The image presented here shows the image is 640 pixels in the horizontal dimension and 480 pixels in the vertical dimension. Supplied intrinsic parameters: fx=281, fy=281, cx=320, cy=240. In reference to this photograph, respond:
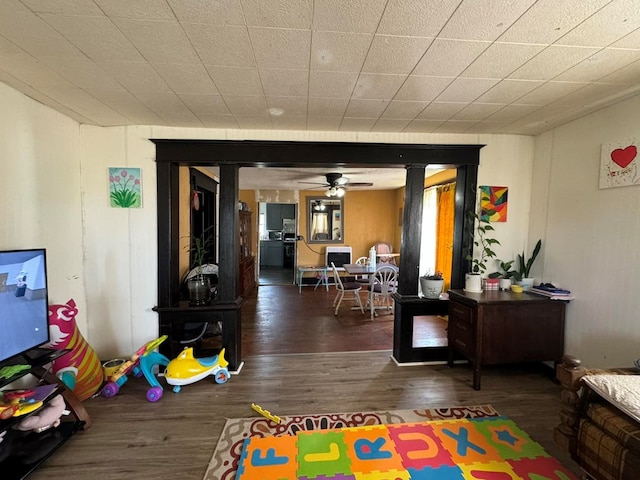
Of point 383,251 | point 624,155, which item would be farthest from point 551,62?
point 383,251

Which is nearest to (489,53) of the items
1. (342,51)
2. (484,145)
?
(342,51)

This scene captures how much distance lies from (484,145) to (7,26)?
3.34 meters

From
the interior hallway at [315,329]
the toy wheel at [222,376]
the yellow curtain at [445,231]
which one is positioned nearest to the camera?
the toy wheel at [222,376]

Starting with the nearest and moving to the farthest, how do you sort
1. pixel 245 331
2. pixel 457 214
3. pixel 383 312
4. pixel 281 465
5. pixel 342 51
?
pixel 342 51 → pixel 281 465 → pixel 457 214 → pixel 245 331 → pixel 383 312

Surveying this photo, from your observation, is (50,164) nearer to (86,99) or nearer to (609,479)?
(86,99)

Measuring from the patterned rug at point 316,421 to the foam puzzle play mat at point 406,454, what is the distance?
1.9 inches

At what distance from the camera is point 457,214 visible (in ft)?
9.28

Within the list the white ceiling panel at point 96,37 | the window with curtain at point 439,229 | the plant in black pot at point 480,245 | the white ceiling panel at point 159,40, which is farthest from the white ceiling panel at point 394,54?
the window with curtain at point 439,229

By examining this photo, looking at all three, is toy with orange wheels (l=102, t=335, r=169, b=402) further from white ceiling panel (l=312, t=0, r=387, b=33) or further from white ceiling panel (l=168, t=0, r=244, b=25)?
white ceiling panel (l=312, t=0, r=387, b=33)

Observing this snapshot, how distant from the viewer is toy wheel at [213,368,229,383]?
2402mm

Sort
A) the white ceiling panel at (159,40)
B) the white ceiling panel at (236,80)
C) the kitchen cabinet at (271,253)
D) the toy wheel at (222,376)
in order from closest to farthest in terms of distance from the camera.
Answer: the white ceiling panel at (159,40), the white ceiling panel at (236,80), the toy wheel at (222,376), the kitchen cabinet at (271,253)

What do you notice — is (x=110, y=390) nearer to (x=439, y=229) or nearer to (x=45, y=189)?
(x=45, y=189)

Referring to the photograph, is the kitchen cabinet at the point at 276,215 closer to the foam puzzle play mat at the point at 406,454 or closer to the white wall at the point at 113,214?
the white wall at the point at 113,214

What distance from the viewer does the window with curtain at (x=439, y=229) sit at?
4.12 m
